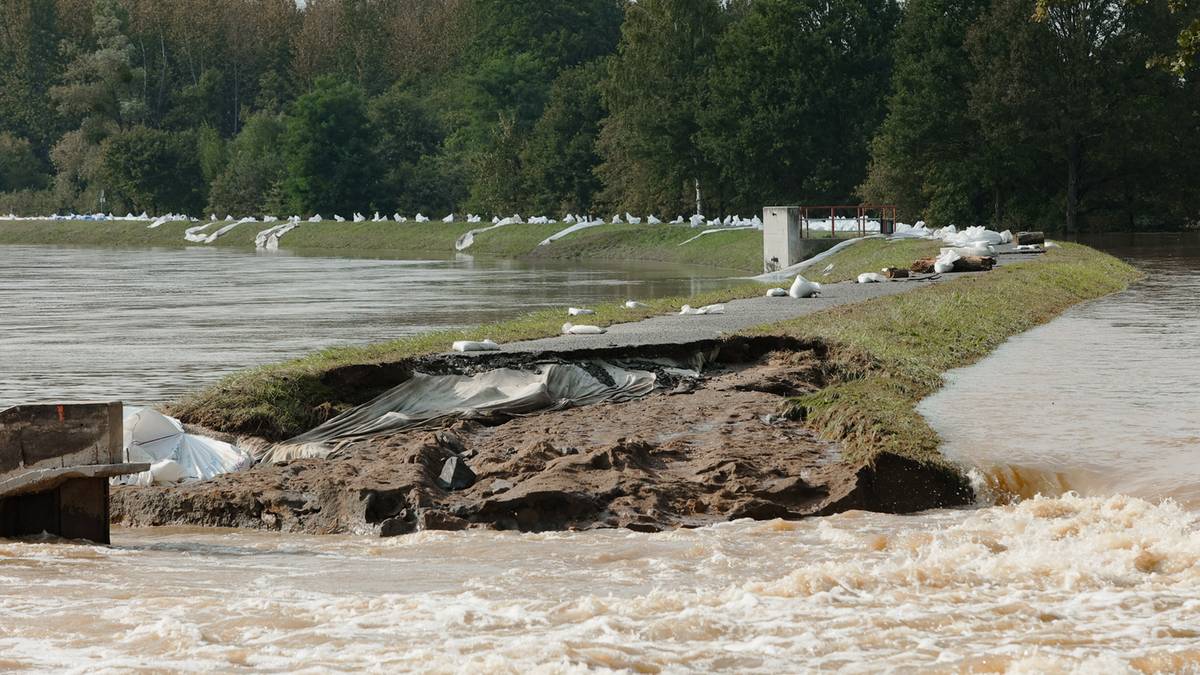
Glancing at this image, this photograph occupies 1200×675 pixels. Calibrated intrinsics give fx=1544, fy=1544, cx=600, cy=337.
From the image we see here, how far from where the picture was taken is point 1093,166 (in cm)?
5416

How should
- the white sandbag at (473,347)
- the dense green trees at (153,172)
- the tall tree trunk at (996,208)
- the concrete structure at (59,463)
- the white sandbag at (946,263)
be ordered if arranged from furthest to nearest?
1. the dense green trees at (153,172)
2. the tall tree trunk at (996,208)
3. the white sandbag at (946,263)
4. the white sandbag at (473,347)
5. the concrete structure at (59,463)

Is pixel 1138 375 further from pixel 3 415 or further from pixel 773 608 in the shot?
pixel 3 415

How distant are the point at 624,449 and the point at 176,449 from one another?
3.53 m

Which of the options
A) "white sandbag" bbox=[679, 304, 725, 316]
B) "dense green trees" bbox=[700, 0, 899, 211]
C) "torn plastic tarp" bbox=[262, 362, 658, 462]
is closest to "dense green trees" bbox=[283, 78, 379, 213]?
"dense green trees" bbox=[700, 0, 899, 211]

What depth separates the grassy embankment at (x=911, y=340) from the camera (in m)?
12.3

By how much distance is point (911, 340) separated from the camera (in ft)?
56.3

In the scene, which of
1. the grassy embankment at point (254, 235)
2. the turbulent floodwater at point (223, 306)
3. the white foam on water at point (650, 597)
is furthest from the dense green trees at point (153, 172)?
the white foam on water at point (650, 597)

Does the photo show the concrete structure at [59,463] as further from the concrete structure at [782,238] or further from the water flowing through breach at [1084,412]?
the concrete structure at [782,238]

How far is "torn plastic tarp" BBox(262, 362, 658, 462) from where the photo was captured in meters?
13.1

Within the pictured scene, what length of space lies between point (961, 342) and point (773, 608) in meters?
10.1

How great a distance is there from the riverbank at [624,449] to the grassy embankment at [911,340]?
38 millimetres

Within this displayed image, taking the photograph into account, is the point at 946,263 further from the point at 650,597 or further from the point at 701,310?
the point at 650,597

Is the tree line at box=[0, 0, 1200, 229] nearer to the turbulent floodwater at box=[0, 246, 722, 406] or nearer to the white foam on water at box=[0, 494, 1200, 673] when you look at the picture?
the turbulent floodwater at box=[0, 246, 722, 406]

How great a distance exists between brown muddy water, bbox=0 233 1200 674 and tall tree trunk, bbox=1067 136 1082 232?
4330 centimetres
